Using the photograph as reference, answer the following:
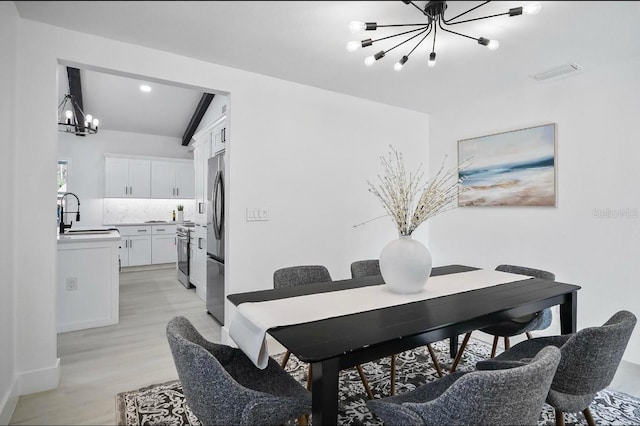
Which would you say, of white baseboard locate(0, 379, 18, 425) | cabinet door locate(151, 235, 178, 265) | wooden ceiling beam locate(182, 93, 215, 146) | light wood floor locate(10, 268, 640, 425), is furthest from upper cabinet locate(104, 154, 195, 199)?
white baseboard locate(0, 379, 18, 425)

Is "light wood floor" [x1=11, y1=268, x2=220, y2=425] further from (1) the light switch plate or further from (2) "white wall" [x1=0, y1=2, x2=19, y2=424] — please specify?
(1) the light switch plate

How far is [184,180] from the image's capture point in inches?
282

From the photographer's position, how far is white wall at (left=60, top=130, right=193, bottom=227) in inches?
241

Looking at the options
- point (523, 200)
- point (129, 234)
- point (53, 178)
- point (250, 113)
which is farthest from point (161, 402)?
point (129, 234)

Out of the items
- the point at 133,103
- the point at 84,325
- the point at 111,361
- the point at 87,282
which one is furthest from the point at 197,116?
the point at 111,361

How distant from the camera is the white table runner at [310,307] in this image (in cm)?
147

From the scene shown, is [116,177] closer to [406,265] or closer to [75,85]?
[75,85]

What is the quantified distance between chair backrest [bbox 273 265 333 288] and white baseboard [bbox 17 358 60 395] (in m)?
1.59

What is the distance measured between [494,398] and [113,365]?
2.76 metres

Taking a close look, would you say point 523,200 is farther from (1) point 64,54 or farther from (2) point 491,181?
(1) point 64,54

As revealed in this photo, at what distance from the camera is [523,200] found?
340cm

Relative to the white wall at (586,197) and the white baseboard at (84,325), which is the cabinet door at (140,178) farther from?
the white wall at (586,197)

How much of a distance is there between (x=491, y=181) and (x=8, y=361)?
A: 4264 mm

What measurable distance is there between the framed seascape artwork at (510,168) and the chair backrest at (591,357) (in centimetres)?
200
